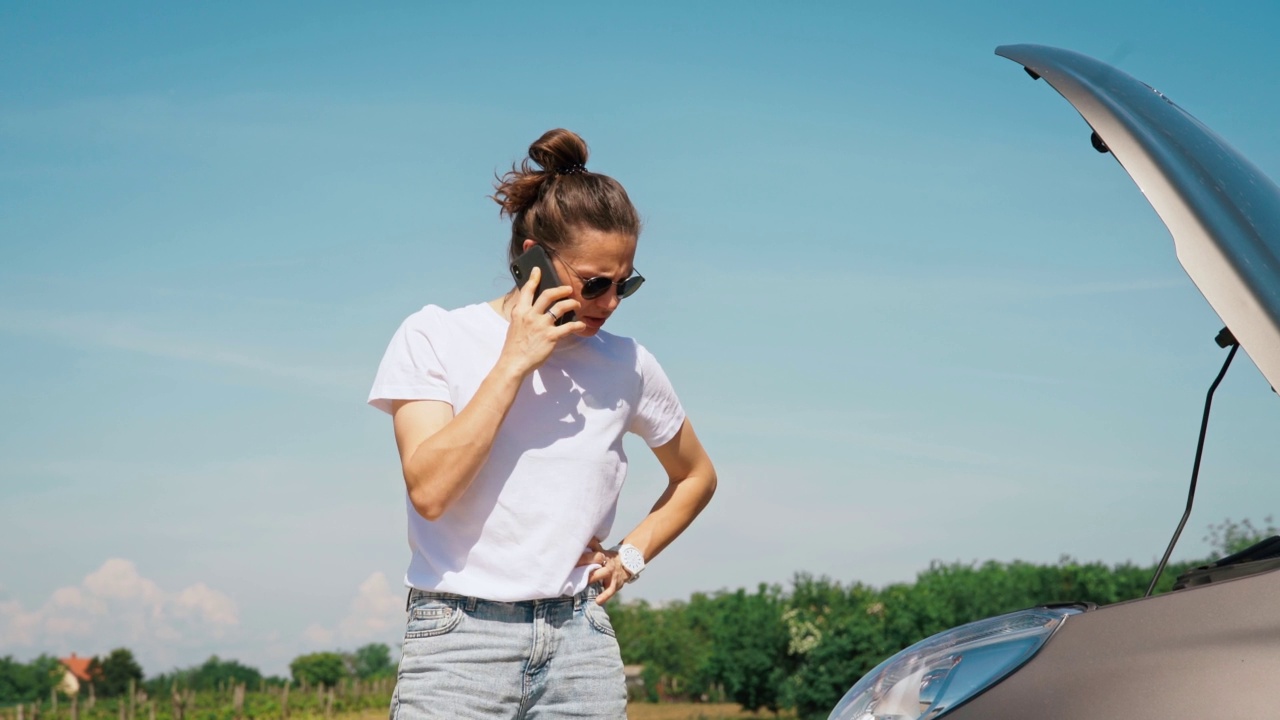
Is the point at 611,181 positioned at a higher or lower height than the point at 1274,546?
higher

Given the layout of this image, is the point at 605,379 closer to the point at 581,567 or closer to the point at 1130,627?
the point at 581,567

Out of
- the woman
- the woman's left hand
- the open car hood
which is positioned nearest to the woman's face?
the woman

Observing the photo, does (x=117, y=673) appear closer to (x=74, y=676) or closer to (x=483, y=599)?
(x=74, y=676)

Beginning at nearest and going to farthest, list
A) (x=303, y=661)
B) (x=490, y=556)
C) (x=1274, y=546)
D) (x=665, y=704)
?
(x=1274, y=546), (x=490, y=556), (x=303, y=661), (x=665, y=704)

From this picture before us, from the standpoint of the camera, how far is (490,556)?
7.16 ft

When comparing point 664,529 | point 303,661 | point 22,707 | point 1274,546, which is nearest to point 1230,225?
point 1274,546

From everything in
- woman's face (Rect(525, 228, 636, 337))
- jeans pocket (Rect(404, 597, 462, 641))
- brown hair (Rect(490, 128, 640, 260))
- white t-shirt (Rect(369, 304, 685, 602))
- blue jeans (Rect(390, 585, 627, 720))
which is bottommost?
blue jeans (Rect(390, 585, 627, 720))

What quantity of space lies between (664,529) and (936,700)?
4.27 ft

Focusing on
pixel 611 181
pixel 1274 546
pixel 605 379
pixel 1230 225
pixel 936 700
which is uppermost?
pixel 611 181

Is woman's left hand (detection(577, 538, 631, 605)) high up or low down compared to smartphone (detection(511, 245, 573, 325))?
down

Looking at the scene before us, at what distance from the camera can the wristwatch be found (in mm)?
2469

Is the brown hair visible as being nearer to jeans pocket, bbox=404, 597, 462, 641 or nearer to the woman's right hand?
the woman's right hand

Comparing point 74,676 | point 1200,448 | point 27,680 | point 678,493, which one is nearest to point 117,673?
point 27,680

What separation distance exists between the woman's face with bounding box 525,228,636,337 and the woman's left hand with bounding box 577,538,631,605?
1.57 ft
